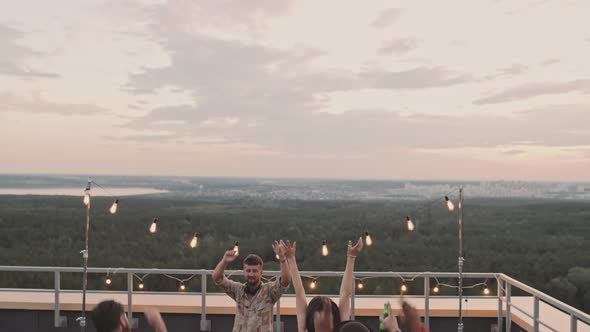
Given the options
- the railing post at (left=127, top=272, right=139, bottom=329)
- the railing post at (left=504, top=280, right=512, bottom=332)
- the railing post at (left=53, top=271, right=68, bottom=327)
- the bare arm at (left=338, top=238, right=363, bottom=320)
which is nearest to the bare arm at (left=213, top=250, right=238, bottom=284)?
the bare arm at (left=338, top=238, right=363, bottom=320)

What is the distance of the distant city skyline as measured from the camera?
43.0ft

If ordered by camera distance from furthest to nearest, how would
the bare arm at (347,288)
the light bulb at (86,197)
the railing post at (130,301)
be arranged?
the railing post at (130,301) → the light bulb at (86,197) → the bare arm at (347,288)

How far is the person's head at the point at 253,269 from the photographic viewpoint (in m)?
3.10

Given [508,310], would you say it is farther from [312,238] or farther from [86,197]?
[312,238]

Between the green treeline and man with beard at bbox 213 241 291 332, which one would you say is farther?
the green treeline

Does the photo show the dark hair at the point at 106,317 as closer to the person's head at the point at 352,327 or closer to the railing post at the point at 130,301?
the person's head at the point at 352,327

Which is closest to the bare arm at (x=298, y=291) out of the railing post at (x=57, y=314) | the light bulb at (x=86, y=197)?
the light bulb at (x=86, y=197)

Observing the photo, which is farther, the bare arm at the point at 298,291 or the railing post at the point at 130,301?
the railing post at the point at 130,301

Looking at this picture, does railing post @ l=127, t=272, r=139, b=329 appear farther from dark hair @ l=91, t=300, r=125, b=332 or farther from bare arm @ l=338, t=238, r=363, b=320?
dark hair @ l=91, t=300, r=125, b=332

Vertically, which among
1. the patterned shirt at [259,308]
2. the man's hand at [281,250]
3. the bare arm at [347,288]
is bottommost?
the patterned shirt at [259,308]

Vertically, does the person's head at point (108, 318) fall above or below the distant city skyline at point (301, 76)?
below

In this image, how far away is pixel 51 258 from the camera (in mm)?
24531

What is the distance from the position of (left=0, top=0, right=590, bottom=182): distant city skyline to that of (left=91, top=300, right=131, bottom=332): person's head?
11012 mm

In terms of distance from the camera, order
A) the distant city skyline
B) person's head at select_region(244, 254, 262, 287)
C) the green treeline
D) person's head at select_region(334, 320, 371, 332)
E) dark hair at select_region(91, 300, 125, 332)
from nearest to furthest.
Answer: person's head at select_region(334, 320, 371, 332)
dark hair at select_region(91, 300, 125, 332)
person's head at select_region(244, 254, 262, 287)
the distant city skyline
the green treeline
